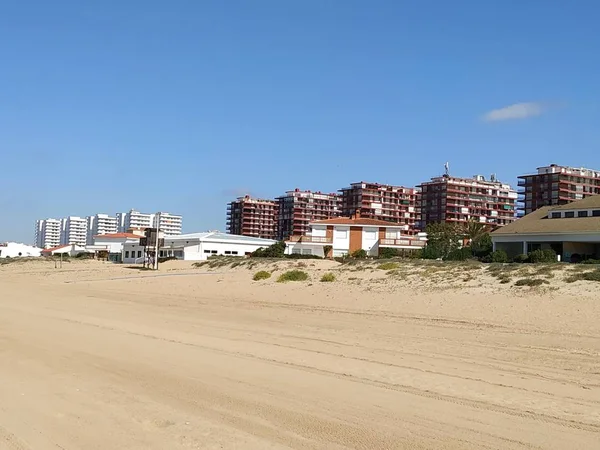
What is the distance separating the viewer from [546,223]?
53375 millimetres

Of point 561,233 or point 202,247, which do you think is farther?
point 202,247

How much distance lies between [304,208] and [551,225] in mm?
120011

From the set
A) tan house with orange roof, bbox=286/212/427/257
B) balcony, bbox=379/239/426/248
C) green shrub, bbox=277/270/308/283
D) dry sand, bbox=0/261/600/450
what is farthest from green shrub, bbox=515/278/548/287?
balcony, bbox=379/239/426/248

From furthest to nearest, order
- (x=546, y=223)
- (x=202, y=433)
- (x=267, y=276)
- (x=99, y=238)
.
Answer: (x=99, y=238) < (x=546, y=223) < (x=267, y=276) < (x=202, y=433)

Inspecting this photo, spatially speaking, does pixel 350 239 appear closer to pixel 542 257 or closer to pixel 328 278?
pixel 542 257

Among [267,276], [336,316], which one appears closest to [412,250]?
[267,276]

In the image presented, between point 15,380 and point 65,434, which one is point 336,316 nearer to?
point 15,380

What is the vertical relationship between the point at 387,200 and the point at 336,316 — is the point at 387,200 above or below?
above

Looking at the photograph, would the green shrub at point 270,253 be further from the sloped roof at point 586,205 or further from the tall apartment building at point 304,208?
the tall apartment building at point 304,208

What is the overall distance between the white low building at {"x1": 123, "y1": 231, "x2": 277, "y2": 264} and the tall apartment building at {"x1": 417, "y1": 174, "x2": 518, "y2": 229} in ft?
250

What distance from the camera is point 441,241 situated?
66812 millimetres

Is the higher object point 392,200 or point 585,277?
point 392,200

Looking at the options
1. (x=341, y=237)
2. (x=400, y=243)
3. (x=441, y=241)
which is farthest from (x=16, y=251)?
(x=441, y=241)

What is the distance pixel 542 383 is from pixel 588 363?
74.7 inches
